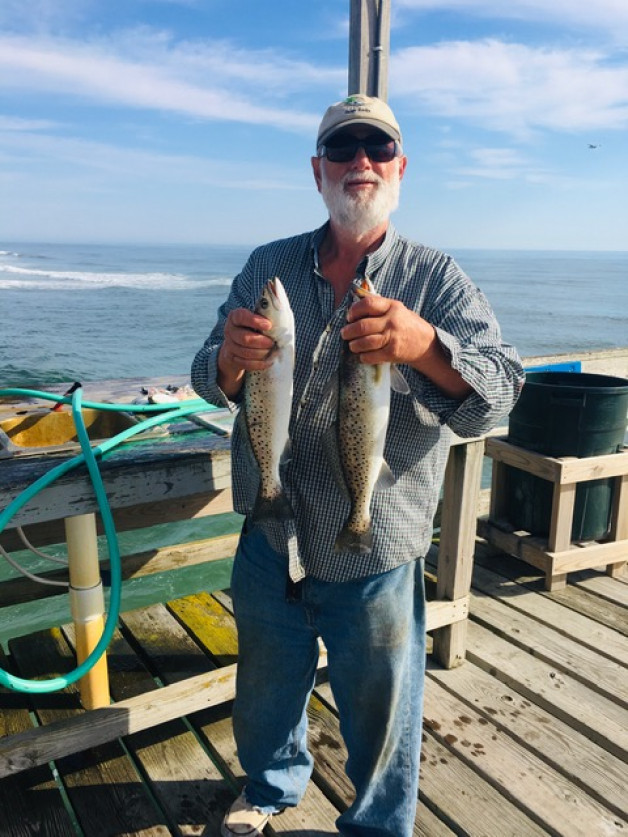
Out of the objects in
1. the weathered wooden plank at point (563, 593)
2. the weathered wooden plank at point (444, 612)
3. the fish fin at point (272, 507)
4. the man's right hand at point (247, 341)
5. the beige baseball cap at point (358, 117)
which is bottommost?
the weathered wooden plank at point (563, 593)

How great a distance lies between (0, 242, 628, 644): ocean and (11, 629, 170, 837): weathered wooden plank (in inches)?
76.9

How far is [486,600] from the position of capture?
15.8 ft

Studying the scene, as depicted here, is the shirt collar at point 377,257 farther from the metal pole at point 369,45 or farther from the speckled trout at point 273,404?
the metal pole at point 369,45

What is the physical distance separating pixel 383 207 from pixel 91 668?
7.57 feet

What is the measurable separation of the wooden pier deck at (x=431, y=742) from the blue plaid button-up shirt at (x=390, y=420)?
1318mm

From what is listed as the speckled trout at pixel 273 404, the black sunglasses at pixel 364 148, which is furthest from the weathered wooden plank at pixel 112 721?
the black sunglasses at pixel 364 148

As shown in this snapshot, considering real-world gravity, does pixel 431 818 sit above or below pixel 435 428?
below

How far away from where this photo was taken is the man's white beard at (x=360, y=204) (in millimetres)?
2389

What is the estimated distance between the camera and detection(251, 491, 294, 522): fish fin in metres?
2.24

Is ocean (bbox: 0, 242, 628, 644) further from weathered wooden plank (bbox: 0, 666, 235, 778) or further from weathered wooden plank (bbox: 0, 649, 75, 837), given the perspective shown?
weathered wooden plank (bbox: 0, 649, 75, 837)

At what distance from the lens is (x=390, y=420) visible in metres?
2.40

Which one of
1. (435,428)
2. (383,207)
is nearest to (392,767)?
(435,428)

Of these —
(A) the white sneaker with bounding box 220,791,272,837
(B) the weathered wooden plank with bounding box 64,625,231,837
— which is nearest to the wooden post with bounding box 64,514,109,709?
(B) the weathered wooden plank with bounding box 64,625,231,837

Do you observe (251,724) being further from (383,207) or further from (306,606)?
(383,207)
